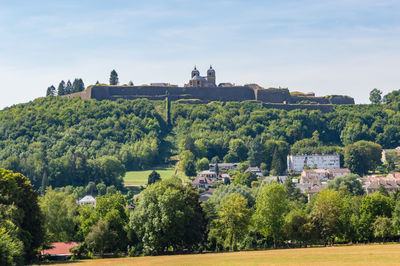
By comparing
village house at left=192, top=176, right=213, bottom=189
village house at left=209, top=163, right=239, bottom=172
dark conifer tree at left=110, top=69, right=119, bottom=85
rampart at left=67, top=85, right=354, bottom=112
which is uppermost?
dark conifer tree at left=110, top=69, right=119, bottom=85

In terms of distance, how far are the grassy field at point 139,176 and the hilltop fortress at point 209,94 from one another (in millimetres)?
28205

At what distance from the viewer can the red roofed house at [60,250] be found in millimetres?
48906

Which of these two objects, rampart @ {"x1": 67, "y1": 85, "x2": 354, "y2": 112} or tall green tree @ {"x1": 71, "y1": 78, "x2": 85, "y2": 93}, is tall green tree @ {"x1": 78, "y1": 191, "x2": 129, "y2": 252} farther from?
tall green tree @ {"x1": 71, "y1": 78, "x2": 85, "y2": 93}

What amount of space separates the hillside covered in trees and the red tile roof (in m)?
48.6

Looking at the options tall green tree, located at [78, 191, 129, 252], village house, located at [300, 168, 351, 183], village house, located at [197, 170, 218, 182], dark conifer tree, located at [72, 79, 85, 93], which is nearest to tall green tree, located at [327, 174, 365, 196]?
village house, located at [300, 168, 351, 183]

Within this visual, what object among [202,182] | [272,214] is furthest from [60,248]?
[202,182]

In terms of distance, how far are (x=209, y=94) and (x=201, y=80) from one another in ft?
11.4

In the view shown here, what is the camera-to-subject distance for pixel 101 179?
102 meters

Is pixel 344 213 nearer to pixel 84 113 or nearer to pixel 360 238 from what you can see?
pixel 360 238

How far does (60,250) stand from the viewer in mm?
50406

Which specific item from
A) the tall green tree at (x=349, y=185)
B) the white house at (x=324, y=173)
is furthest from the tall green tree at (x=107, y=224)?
the white house at (x=324, y=173)

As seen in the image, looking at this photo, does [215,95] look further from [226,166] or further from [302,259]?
[302,259]

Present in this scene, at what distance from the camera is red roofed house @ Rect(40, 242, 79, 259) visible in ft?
160

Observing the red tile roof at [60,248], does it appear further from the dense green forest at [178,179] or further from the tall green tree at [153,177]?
the tall green tree at [153,177]
